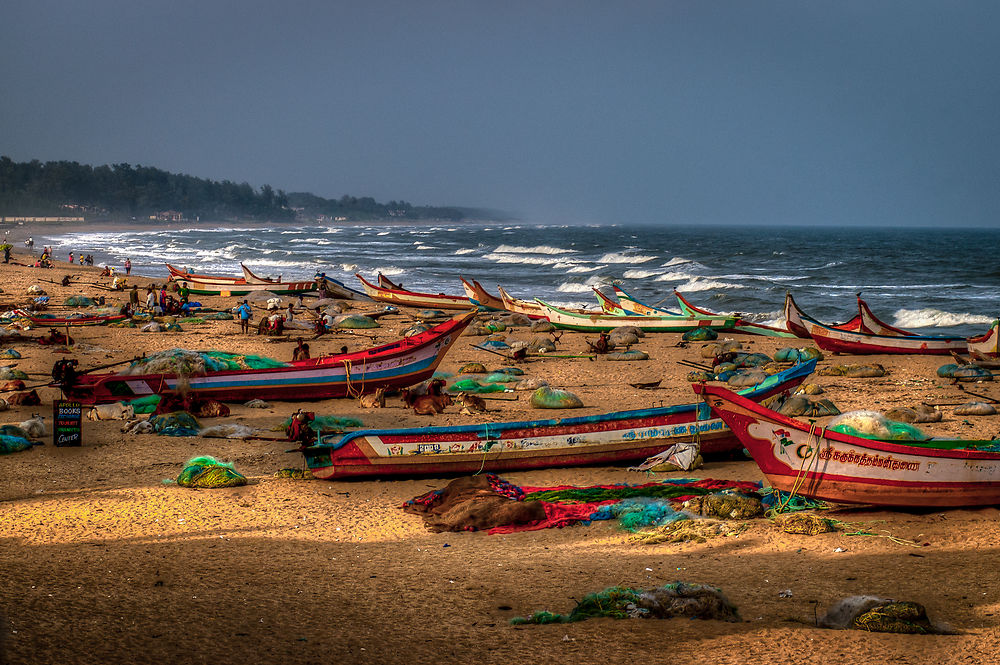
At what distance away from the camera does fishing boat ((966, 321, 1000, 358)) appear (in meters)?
20.6

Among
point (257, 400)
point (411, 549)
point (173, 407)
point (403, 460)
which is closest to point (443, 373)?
point (257, 400)

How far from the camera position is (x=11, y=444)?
12.2m

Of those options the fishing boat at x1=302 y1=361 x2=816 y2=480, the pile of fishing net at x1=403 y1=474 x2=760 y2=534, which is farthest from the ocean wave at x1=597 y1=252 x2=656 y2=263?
the pile of fishing net at x1=403 y1=474 x2=760 y2=534

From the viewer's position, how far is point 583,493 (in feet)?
34.6

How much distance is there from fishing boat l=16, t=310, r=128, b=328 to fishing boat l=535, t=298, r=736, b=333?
13.7 m

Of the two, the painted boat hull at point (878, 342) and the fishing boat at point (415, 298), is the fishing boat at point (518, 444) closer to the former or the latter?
the painted boat hull at point (878, 342)

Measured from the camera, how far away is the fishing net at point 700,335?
24984mm

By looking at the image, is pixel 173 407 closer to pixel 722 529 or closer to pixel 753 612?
pixel 722 529

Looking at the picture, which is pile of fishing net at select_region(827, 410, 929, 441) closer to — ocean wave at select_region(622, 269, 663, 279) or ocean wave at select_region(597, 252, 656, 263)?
ocean wave at select_region(622, 269, 663, 279)

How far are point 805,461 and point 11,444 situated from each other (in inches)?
424

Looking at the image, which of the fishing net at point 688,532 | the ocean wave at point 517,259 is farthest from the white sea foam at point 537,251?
the fishing net at point 688,532

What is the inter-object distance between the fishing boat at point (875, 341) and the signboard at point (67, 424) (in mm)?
17582

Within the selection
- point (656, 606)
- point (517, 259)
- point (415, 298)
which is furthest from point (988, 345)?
point (517, 259)

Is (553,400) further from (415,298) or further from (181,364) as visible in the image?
(415,298)
